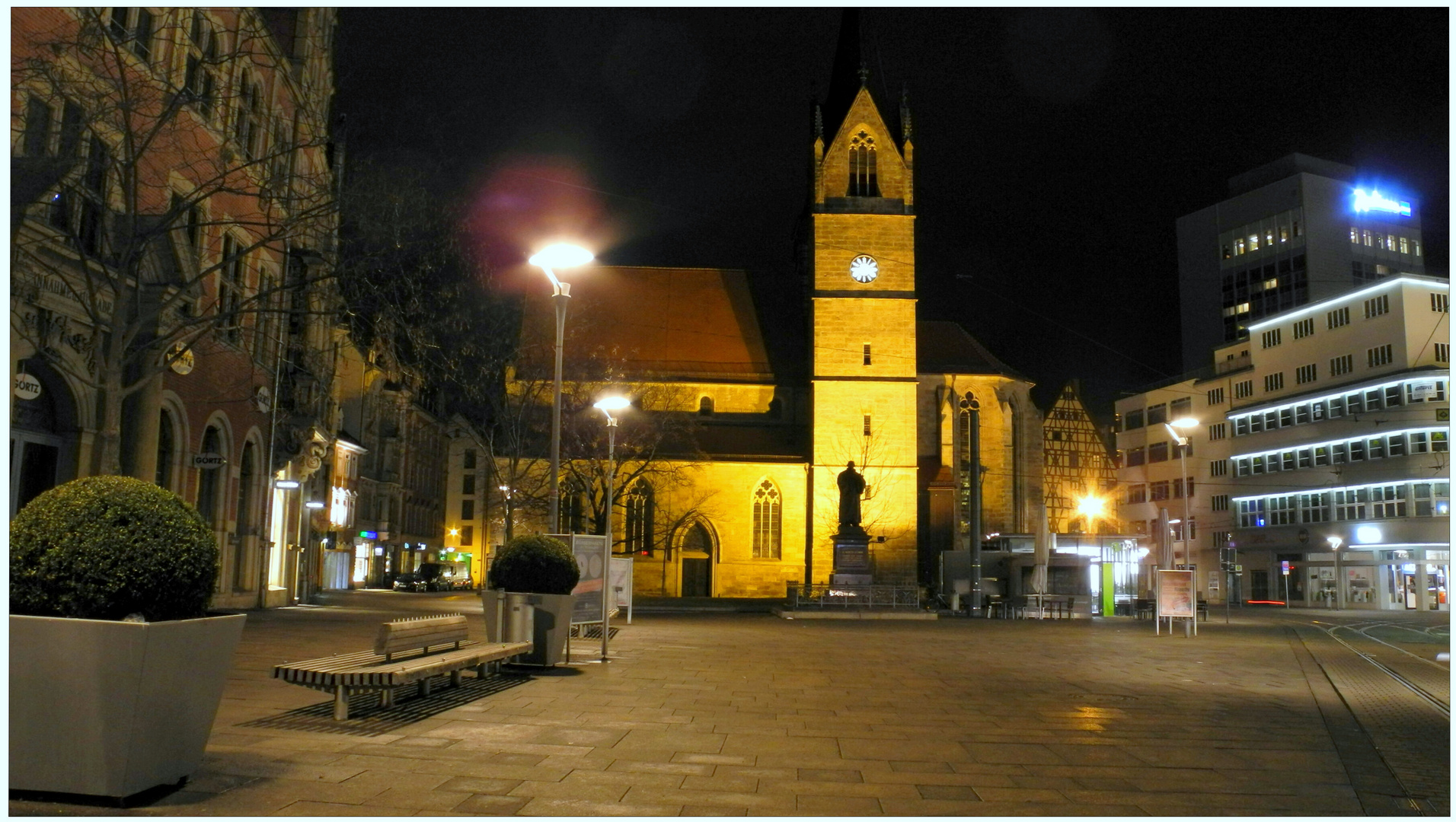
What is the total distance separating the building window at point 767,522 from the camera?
53.6 metres

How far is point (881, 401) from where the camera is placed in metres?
52.8

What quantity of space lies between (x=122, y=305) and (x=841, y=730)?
27.5 ft

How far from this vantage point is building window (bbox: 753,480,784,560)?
5362 cm

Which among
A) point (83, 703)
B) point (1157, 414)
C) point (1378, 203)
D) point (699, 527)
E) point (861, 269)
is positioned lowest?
point (83, 703)

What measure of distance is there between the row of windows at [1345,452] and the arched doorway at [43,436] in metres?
58.0

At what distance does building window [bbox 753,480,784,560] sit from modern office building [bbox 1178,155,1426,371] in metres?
→ 54.6

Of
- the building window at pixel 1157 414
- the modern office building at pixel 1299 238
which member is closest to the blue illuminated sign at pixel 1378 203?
the modern office building at pixel 1299 238

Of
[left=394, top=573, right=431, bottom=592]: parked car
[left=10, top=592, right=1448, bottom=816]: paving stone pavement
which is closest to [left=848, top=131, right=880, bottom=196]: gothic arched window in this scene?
[left=394, top=573, right=431, bottom=592]: parked car

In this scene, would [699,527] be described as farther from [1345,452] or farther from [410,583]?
[1345,452]

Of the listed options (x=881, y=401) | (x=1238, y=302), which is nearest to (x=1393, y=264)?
(x=1238, y=302)

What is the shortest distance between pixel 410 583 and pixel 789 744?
51.8 metres

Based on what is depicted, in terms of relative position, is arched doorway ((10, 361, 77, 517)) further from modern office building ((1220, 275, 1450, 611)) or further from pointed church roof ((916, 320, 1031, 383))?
modern office building ((1220, 275, 1450, 611))

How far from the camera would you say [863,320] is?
53.0 metres

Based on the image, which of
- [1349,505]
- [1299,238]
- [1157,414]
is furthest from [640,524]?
[1299,238]
